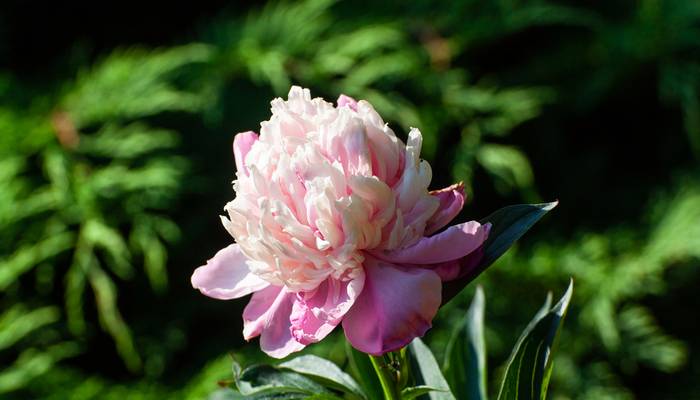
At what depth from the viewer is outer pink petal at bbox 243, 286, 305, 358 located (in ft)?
1.66

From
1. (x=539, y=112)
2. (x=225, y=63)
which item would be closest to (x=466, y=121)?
(x=539, y=112)

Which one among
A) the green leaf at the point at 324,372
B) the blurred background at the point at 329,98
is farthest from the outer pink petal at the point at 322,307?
the blurred background at the point at 329,98

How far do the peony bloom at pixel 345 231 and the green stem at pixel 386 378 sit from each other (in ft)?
0.21

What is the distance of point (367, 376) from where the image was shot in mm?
621

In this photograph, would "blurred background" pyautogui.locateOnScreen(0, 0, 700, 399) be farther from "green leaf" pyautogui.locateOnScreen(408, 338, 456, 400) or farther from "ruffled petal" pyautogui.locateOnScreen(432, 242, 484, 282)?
"ruffled petal" pyautogui.locateOnScreen(432, 242, 484, 282)

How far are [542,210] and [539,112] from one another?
1270mm

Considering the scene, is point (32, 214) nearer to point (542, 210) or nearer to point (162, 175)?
point (162, 175)

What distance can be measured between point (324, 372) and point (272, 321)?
11cm

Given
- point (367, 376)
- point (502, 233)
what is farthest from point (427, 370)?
point (502, 233)

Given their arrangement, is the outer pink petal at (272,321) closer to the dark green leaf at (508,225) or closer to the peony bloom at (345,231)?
the peony bloom at (345,231)

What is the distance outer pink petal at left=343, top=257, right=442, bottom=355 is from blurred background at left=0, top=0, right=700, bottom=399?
100 cm

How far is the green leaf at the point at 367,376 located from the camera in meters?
0.62

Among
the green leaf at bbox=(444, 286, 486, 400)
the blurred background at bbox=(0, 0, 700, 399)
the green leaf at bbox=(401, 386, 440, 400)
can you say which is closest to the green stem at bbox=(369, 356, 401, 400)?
the green leaf at bbox=(401, 386, 440, 400)

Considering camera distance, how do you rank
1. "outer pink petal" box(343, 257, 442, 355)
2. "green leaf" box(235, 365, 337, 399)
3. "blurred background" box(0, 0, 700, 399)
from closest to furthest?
"outer pink petal" box(343, 257, 442, 355), "green leaf" box(235, 365, 337, 399), "blurred background" box(0, 0, 700, 399)
